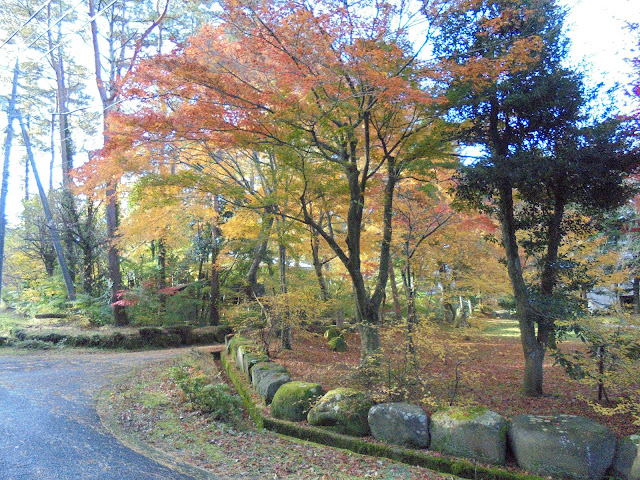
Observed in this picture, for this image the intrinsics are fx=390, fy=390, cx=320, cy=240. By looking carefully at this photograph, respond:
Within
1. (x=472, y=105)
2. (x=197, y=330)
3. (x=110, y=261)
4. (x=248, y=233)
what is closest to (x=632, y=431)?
(x=472, y=105)

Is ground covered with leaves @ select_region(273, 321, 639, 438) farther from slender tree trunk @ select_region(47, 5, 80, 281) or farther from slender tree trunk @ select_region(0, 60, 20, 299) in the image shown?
slender tree trunk @ select_region(47, 5, 80, 281)

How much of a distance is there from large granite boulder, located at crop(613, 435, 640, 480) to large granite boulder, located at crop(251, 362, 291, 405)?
3865 millimetres

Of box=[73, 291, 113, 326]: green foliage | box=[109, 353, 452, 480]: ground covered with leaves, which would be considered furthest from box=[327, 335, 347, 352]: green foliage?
box=[73, 291, 113, 326]: green foliage

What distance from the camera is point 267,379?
5.81m

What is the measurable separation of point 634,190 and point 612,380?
273cm

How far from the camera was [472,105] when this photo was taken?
6.16 metres

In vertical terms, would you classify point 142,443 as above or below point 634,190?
below

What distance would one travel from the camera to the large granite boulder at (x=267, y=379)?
5.59 m

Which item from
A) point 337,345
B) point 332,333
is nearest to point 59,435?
point 337,345

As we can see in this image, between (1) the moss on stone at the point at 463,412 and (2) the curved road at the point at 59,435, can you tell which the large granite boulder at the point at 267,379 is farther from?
(1) the moss on stone at the point at 463,412

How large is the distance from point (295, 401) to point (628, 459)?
3438mm

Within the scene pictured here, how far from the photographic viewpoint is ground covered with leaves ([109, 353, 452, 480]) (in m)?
3.75

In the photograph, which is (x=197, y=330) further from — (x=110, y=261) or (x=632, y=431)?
(x=632, y=431)

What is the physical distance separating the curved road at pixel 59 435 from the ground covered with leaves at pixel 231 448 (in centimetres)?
37
